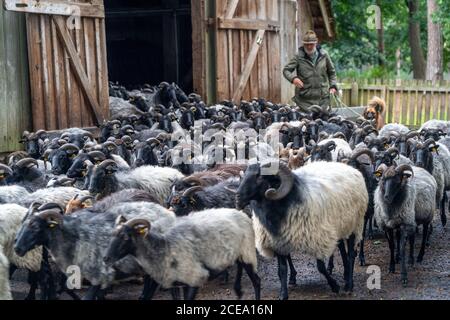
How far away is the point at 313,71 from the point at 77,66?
5736 millimetres

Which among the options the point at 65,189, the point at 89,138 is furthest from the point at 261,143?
the point at 65,189

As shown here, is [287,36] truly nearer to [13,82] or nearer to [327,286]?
[13,82]

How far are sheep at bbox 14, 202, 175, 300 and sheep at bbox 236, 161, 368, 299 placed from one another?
1.06 m

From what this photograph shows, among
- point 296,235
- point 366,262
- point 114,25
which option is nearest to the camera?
point 296,235

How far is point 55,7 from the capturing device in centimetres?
1362

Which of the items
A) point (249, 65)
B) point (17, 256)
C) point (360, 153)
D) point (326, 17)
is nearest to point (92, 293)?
point (17, 256)

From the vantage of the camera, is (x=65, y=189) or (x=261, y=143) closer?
(x=65, y=189)

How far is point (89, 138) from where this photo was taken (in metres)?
12.8

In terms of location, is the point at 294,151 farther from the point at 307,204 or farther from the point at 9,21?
the point at 9,21

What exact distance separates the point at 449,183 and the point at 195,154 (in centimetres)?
425

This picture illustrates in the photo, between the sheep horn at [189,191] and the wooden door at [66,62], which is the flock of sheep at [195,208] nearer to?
the sheep horn at [189,191]

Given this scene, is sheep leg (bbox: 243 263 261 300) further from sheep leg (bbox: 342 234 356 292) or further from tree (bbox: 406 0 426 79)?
tree (bbox: 406 0 426 79)
